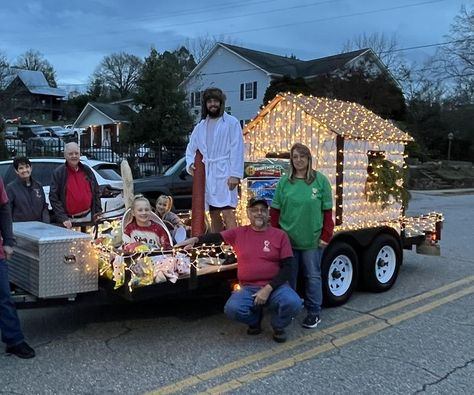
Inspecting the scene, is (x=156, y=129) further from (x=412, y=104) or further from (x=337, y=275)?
(x=412, y=104)

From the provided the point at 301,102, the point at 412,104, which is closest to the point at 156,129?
the point at 301,102

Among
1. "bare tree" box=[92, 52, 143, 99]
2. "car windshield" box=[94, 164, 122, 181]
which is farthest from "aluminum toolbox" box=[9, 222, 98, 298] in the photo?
"bare tree" box=[92, 52, 143, 99]

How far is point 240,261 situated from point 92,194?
2.10 meters

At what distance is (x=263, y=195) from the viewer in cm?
662

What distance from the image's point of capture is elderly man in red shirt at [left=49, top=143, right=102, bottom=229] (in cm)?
585

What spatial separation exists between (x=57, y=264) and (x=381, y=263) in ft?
12.9

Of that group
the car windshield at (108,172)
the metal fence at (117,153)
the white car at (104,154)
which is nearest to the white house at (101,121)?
the white car at (104,154)

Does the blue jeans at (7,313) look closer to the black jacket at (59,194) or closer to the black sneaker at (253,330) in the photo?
the black jacket at (59,194)

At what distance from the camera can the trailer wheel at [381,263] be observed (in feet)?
21.0

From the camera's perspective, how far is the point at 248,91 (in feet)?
137

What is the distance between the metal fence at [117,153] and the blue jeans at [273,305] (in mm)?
15510

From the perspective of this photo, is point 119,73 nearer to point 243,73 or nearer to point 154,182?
point 243,73

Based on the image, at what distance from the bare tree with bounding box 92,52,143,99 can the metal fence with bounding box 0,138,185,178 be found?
5480cm

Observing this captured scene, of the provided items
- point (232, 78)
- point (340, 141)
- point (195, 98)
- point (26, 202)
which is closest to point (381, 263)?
point (340, 141)
